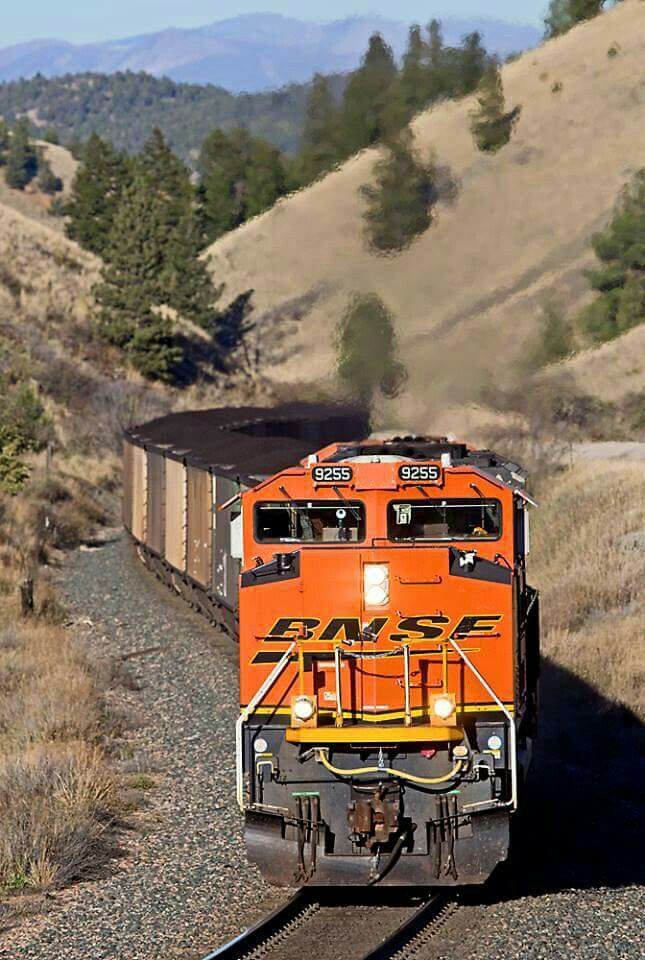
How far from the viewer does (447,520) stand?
12344 mm

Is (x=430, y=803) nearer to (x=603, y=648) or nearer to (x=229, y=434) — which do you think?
(x=603, y=648)

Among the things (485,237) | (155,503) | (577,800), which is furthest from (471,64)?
(577,800)

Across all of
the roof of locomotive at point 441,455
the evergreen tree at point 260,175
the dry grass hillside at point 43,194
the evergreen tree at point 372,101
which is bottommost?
the roof of locomotive at point 441,455

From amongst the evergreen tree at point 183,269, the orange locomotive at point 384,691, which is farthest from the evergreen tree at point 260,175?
the orange locomotive at point 384,691

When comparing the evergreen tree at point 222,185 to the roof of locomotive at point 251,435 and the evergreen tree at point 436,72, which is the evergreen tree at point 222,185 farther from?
the roof of locomotive at point 251,435

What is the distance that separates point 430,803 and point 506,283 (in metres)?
27.0

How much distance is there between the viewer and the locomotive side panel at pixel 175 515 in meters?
28.2

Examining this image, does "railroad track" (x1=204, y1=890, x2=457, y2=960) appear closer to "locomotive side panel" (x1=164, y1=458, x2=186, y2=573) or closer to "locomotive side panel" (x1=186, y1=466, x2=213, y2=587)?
"locomotive side panel" (x1=186, y1=466, x2=213, y2=587)

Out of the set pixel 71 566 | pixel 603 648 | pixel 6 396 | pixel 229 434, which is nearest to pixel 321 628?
pixel 603 648

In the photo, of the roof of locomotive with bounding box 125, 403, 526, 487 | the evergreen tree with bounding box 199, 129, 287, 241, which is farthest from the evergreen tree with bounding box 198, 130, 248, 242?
the roof of locomotive with bounding box 125, 403, 526, 487

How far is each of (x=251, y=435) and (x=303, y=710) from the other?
22.5 metres

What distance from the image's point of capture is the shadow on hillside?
1327cm

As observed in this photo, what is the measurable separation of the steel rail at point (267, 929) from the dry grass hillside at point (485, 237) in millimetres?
19356

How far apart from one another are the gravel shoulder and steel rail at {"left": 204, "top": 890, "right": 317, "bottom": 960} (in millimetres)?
234
